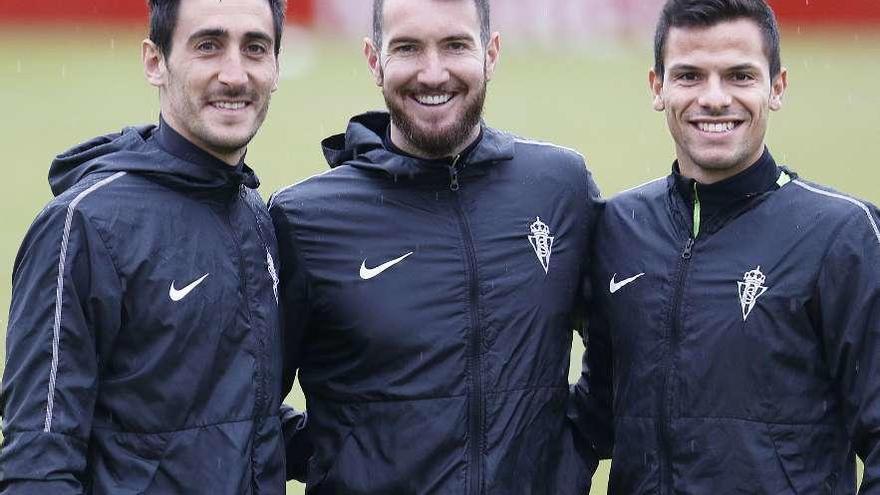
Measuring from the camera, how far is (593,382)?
4.07m

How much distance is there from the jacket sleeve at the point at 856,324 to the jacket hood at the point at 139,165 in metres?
1.44

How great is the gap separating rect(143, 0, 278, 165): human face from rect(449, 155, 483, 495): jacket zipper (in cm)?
67

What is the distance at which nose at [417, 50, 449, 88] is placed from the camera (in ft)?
12.8

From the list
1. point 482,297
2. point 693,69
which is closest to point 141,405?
point 482,297

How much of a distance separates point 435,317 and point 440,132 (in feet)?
1.64

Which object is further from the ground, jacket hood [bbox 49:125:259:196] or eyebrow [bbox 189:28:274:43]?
eyebrow [bbox 189:28:274:43]

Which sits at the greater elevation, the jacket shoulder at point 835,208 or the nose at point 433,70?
the nose at point 433,70

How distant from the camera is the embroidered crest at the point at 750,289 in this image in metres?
3.62

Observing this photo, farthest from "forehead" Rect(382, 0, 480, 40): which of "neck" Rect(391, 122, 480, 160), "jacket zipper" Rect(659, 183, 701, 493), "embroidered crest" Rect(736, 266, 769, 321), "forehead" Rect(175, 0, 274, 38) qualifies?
"embroidered crest" Rect(736, 266, 769, 321)

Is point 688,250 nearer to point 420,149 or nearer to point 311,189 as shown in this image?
point 420,149

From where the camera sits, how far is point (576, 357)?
812 centimetres

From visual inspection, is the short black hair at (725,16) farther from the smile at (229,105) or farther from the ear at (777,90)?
the smile at (229,105)

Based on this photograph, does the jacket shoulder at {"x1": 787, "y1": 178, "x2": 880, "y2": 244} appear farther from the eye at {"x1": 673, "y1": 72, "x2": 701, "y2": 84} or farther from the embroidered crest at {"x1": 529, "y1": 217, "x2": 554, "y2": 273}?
the embroidered crest at {"x1": 529, "y1": 217, "x2": 554, "y2": 273}

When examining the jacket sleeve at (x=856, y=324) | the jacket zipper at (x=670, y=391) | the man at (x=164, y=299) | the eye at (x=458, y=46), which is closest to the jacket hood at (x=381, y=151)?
the eye at (x=458, y=46)
